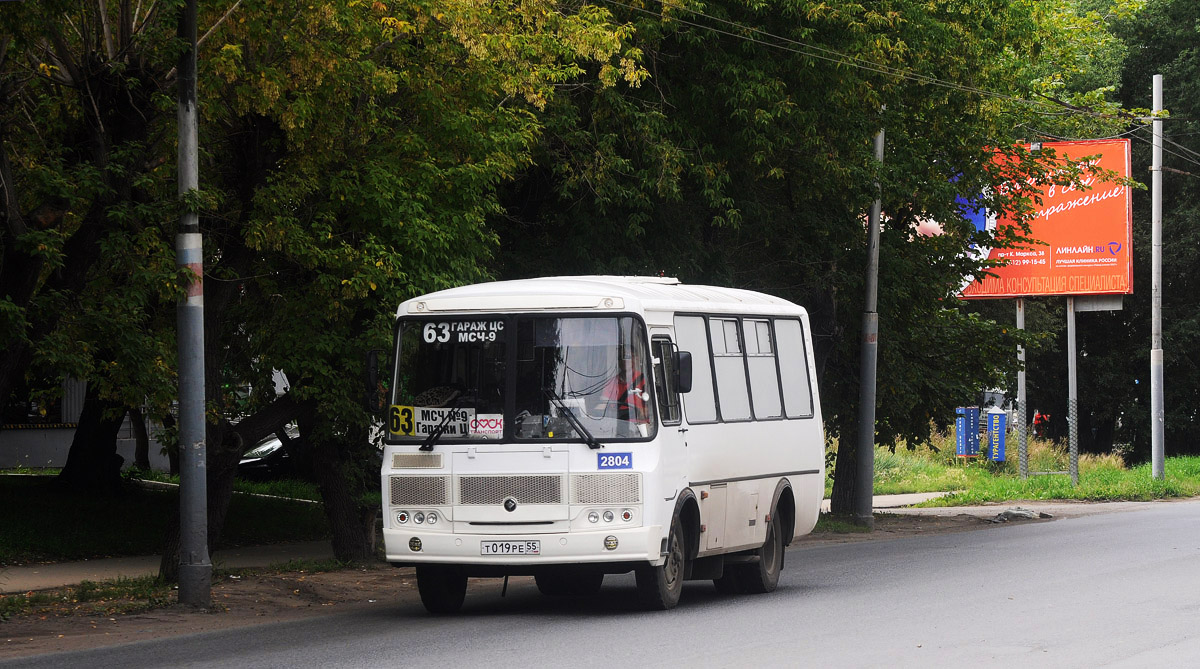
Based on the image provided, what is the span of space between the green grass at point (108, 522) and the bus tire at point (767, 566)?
7504 mm

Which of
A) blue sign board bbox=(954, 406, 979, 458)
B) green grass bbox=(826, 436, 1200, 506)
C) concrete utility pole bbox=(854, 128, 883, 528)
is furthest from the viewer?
blue sign board bbox=(954, 406, 979, 458)

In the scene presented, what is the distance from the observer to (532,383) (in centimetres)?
1348

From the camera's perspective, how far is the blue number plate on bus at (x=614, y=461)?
13.2m

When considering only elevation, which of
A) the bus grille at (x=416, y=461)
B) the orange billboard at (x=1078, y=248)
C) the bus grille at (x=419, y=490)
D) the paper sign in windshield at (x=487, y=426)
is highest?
the orange billboard at (x=1078, y=248)

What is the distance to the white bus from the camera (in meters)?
13.2

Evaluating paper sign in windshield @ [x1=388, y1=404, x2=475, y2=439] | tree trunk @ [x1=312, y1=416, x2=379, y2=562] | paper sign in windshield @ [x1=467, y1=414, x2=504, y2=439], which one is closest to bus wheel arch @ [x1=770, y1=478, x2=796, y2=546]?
paper sign in windshield @ [x1=467, y1=414, x2=504, y2=439]

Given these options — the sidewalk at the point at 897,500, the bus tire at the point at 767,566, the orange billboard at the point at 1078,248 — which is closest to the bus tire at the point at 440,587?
the bus tire at the point at 767,566

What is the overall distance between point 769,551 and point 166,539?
6.48 m

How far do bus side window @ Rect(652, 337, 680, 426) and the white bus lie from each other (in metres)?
0.02

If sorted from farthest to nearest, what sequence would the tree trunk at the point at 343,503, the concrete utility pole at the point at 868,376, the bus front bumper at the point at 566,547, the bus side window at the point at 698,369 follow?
the concrete utility pole at the point at 868,376
the tree trunk at the point at 343,503
the bus side window at the point at 698,369
the bus front bumper at the point at 566,547

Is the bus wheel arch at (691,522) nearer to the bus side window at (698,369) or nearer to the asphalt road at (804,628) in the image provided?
the asphalt road at (804,628)

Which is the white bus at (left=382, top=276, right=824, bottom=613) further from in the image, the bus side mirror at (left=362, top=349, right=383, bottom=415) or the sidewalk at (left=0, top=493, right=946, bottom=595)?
the sidewalk at (left=0, top=493, right=946, bottom=595)

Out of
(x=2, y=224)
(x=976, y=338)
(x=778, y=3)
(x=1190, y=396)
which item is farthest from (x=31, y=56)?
(x=1190, y=396)

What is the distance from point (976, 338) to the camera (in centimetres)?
3012
